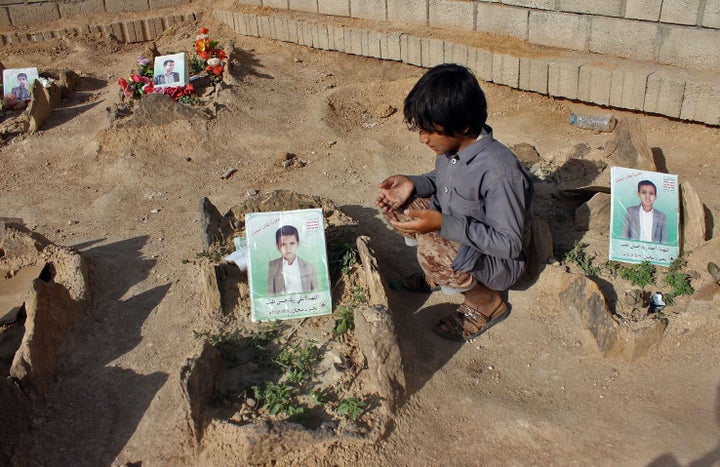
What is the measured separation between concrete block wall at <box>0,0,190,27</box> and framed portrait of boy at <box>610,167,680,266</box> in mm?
7273

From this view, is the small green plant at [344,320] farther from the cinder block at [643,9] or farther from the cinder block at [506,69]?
the cinder block at [643,9]

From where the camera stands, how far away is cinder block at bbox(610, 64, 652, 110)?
5398 mm

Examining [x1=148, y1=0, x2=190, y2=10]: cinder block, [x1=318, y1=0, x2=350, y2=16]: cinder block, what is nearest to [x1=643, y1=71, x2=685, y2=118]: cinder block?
[x1=318, y1=0, x2=350, y2=16]: cinder block

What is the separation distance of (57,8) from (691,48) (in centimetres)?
809

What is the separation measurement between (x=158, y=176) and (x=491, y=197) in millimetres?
3497

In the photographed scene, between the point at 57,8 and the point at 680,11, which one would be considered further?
the point at 57,8

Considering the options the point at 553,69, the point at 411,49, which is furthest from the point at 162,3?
the point at 553,69

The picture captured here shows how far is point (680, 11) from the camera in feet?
17.4

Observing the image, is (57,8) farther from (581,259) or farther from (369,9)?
(581,259)

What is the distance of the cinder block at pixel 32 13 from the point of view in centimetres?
870

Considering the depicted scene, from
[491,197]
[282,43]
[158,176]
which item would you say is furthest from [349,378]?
[282,43]

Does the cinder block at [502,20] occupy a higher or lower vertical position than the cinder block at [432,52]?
higher

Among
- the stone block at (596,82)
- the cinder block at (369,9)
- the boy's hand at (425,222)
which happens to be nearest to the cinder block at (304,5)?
the cinder block at (369,9)

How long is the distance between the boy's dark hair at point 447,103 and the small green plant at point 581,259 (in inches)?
50.3
